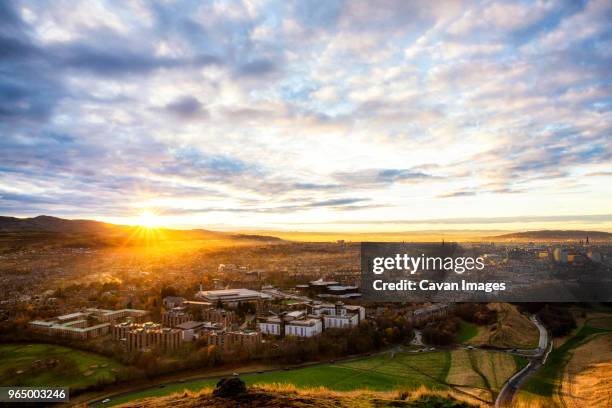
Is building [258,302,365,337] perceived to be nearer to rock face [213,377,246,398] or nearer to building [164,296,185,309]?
building [164,296,185,309]

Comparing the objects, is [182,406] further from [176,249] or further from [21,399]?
[176,249]

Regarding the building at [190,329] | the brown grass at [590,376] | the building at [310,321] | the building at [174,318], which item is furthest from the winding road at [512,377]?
the building at [174,318]

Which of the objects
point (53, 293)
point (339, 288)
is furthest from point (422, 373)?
point (53, 293)

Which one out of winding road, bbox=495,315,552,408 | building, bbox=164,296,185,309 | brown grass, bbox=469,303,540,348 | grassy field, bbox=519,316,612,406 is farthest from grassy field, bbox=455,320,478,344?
building, bbox=164,296,185,309

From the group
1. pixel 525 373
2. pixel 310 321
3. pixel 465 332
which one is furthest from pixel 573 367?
pixel 310 321

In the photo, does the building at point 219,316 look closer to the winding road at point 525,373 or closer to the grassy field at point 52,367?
the grassy field at point 52,367

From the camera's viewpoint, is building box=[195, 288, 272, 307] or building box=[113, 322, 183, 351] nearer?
building box=[113, 322, 183, 351]

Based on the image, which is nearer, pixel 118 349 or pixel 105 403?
pixel 105 403
